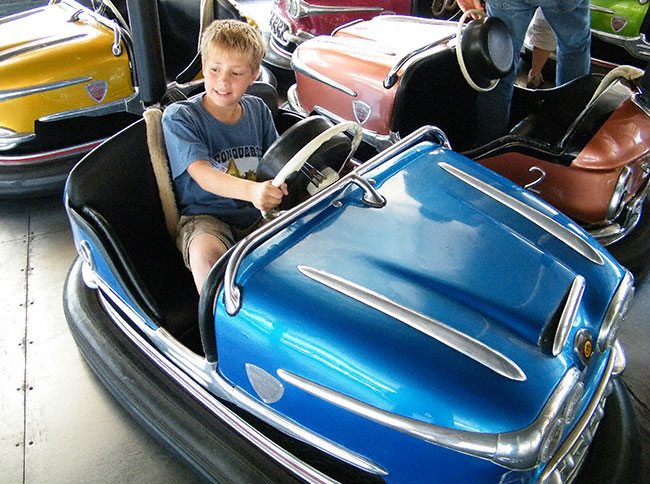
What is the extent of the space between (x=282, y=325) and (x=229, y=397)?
0.24 metres

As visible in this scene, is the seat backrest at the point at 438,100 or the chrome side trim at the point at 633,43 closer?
the seat backrest at the point at 438,100

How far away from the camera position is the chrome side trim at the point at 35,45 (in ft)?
6.64

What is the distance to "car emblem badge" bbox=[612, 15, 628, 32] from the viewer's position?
2.82m

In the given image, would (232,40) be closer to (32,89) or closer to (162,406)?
(162,406)

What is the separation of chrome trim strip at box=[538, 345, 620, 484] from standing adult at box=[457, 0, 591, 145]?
3.27 ft

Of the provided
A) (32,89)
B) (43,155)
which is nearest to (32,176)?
(43,155)

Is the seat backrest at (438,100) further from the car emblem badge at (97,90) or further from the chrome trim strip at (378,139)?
the car emblem badge at (97,90)

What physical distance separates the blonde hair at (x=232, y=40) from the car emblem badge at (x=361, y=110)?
758mm

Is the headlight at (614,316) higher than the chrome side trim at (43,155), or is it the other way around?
the headlight at (614,316)

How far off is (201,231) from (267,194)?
0.27m

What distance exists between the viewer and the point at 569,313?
3.04ft

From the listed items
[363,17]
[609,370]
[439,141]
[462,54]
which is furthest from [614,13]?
[609,370]

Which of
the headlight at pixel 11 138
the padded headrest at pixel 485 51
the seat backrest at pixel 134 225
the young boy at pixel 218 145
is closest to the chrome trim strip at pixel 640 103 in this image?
the padded headrest at pixel 485 51

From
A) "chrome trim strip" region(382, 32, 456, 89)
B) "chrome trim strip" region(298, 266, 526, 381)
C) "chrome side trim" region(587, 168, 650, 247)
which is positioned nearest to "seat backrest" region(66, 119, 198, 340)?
"chrome trim strip" region(298, 266, 526, 381)
